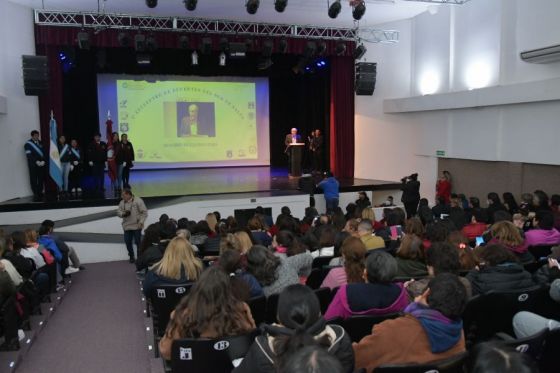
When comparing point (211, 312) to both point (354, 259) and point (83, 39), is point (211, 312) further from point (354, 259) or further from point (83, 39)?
point (83, 39)

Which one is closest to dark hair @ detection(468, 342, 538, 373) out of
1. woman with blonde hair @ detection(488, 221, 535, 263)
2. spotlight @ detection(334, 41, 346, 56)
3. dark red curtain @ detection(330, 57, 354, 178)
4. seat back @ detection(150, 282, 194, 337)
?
seat back @ detection(150, 282, 194, 337)

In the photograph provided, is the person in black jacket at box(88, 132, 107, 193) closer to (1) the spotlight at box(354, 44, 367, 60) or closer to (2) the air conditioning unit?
(1) the spotlight at box(354, 44, 367, 60)

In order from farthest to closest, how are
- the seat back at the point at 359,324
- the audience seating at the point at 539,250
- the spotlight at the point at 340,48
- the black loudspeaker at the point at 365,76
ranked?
the black loudspeaker at the point at 365,76, the spotlight at the point at 340,48, the audience seating at the point at 539,250, the seat back at the point at 359,324

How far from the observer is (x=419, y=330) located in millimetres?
2201

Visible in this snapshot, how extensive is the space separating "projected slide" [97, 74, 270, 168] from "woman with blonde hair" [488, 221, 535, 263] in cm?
1150

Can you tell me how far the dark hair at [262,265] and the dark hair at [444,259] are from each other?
110 cm

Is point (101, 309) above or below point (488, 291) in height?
below

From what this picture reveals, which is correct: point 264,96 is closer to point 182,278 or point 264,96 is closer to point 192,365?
point 182,278

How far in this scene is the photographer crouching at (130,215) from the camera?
8320mm

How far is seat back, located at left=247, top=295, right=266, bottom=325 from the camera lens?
323 cm

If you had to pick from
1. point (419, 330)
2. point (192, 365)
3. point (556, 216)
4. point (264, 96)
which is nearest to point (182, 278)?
point (192, 365)

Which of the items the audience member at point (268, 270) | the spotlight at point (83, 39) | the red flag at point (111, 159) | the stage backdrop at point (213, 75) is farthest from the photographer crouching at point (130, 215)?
the audience member at point (268, 270)

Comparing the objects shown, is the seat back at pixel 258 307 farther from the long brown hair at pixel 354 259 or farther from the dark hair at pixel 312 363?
the dark hair at pixel 312 363

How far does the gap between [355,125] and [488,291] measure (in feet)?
38.1
